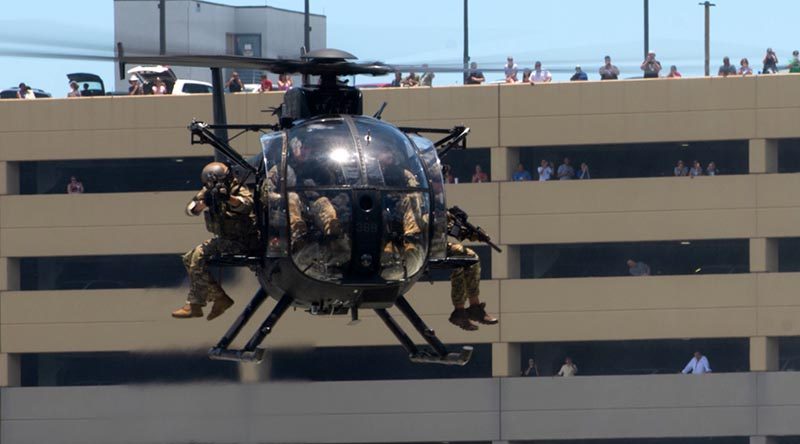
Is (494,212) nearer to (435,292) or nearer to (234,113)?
(435,292)

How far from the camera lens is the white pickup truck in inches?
2224

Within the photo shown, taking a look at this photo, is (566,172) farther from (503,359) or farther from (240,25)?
(240,25)

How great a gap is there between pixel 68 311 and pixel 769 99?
2229 centimetres

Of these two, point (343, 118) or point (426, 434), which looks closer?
point (343, 118)

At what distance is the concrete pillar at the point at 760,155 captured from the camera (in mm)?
54562

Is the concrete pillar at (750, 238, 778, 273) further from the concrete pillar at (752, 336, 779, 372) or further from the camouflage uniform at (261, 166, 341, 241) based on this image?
the camouflage uniform at (261, 166, 341, 241)

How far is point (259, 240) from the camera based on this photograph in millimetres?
22078

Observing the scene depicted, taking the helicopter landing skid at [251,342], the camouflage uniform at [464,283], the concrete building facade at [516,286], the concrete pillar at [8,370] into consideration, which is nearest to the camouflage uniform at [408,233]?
the helicopter landing skid at [251,342]

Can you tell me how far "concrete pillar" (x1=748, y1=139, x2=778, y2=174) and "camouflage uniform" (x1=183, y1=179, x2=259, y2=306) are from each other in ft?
112

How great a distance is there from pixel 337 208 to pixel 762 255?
1420 inches

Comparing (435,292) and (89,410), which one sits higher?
(435,292)

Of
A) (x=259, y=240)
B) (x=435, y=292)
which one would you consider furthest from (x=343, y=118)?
(x=435, y=292)

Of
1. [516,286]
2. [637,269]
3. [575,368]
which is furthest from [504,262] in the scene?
[637,269]

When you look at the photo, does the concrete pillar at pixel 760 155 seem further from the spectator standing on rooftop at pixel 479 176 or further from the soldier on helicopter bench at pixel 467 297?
the soldier on helicopter bench at pixel 467 297
